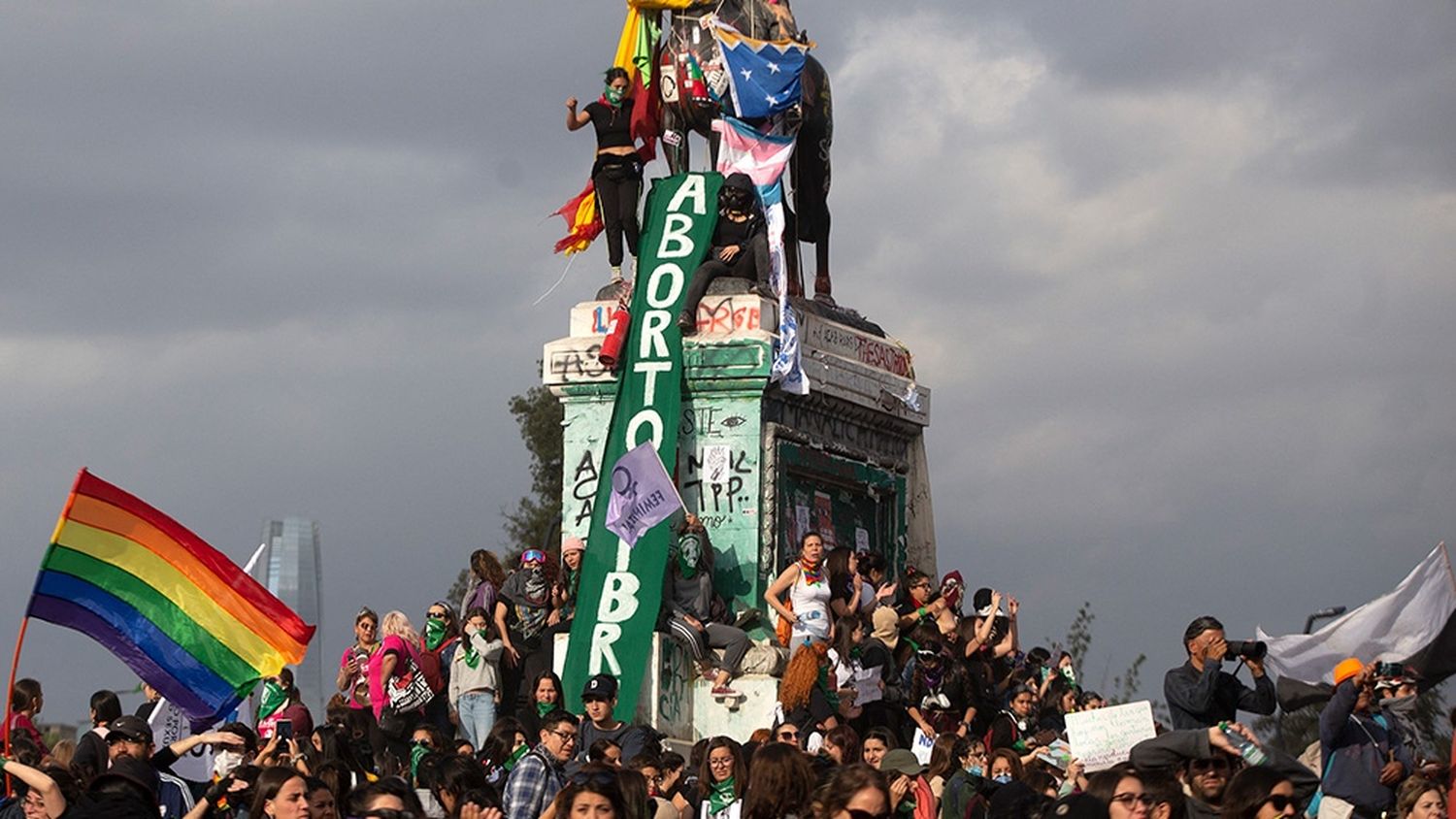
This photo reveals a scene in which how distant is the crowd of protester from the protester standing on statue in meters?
0.02

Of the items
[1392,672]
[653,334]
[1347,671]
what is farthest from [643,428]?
[1347,671]

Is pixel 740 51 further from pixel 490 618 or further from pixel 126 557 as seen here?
pixel 126 557

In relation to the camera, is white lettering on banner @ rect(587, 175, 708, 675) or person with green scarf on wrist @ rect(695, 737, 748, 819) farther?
white lettering on banner @ rect(587, 175, 708, 675)

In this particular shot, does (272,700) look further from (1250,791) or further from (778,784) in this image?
(1250,791)

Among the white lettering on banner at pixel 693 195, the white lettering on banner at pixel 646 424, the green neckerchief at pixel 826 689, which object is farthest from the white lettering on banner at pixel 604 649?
the white lettering on banner at pixel 693 195

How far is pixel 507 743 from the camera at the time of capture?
627 inches

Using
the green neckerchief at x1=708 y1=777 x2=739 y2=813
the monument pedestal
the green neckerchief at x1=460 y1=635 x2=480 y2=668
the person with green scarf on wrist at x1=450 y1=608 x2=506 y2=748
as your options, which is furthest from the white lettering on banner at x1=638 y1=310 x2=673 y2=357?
the green neckerchief at x1=708 y1=777 x2=739 y2=813

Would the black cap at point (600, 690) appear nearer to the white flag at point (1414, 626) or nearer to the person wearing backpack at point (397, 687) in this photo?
the person wearing backpack at point (397, 687)

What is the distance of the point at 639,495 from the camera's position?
2130cm

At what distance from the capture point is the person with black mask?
22578mm

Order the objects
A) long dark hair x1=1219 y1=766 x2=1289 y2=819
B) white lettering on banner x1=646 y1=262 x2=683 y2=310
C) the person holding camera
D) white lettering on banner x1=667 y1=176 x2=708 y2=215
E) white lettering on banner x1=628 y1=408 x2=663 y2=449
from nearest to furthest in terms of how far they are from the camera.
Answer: long dark hair x1=1219 y1=766 x2=1289 y2=819 → the person holding camera → white lettering on banner x1=628 y1=408 x2=663 y2=449 → white lettering on banner x1=646 y1=262 x2=683 y2=310 → white lettering on banner x1=667 y1=176 x2=708 y2=215

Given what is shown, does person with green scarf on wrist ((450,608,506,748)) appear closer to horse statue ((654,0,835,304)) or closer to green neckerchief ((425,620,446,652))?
green neckerchief ((425,620,446,652))

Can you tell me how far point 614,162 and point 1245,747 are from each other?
12693 mm

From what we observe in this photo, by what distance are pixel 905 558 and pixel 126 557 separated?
1035 cm
